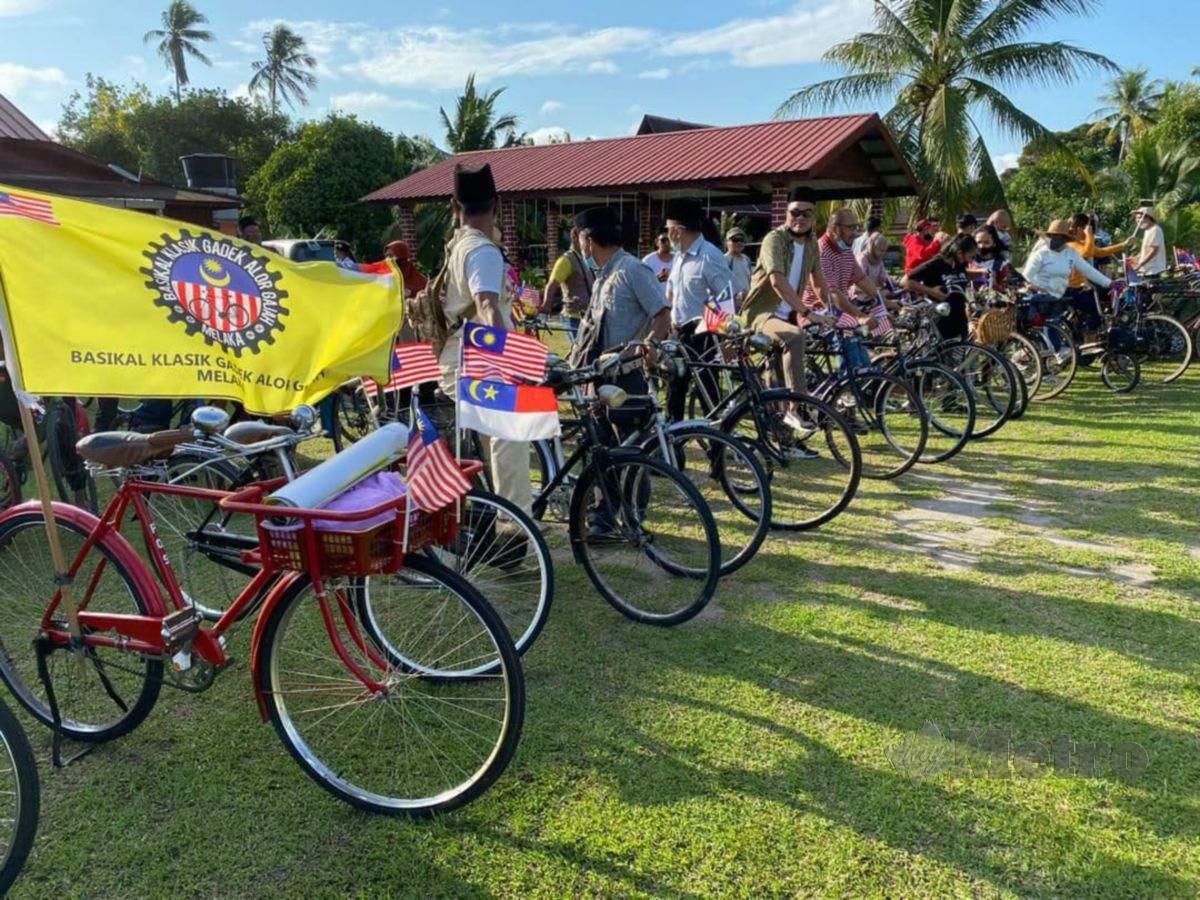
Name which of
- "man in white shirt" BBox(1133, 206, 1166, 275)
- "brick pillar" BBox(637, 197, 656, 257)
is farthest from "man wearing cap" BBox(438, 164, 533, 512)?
"brick pillar" BBox(637, 197, 656, 257)

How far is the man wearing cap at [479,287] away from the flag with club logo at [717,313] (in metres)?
1.71

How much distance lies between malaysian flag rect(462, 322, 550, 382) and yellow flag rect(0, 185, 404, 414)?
63 centimetres

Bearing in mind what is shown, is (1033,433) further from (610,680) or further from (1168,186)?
(1168,186)

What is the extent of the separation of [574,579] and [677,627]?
76cm

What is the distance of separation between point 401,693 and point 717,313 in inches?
139

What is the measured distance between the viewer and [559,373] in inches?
151

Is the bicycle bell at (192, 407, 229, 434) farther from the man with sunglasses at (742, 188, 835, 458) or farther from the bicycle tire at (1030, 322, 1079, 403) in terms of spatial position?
the bicycle tire at (1030, 322, 1079, 403)

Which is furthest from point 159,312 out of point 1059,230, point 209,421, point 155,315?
point 1059,230

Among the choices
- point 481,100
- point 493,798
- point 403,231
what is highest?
point 481,100

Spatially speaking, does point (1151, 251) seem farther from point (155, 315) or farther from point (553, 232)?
point (553, 232)

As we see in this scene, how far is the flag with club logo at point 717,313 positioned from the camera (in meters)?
5.48

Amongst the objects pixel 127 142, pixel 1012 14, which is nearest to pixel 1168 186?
pixel 1012 14

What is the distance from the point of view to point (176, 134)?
3578 cm

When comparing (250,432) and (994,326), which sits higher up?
(994,326)
